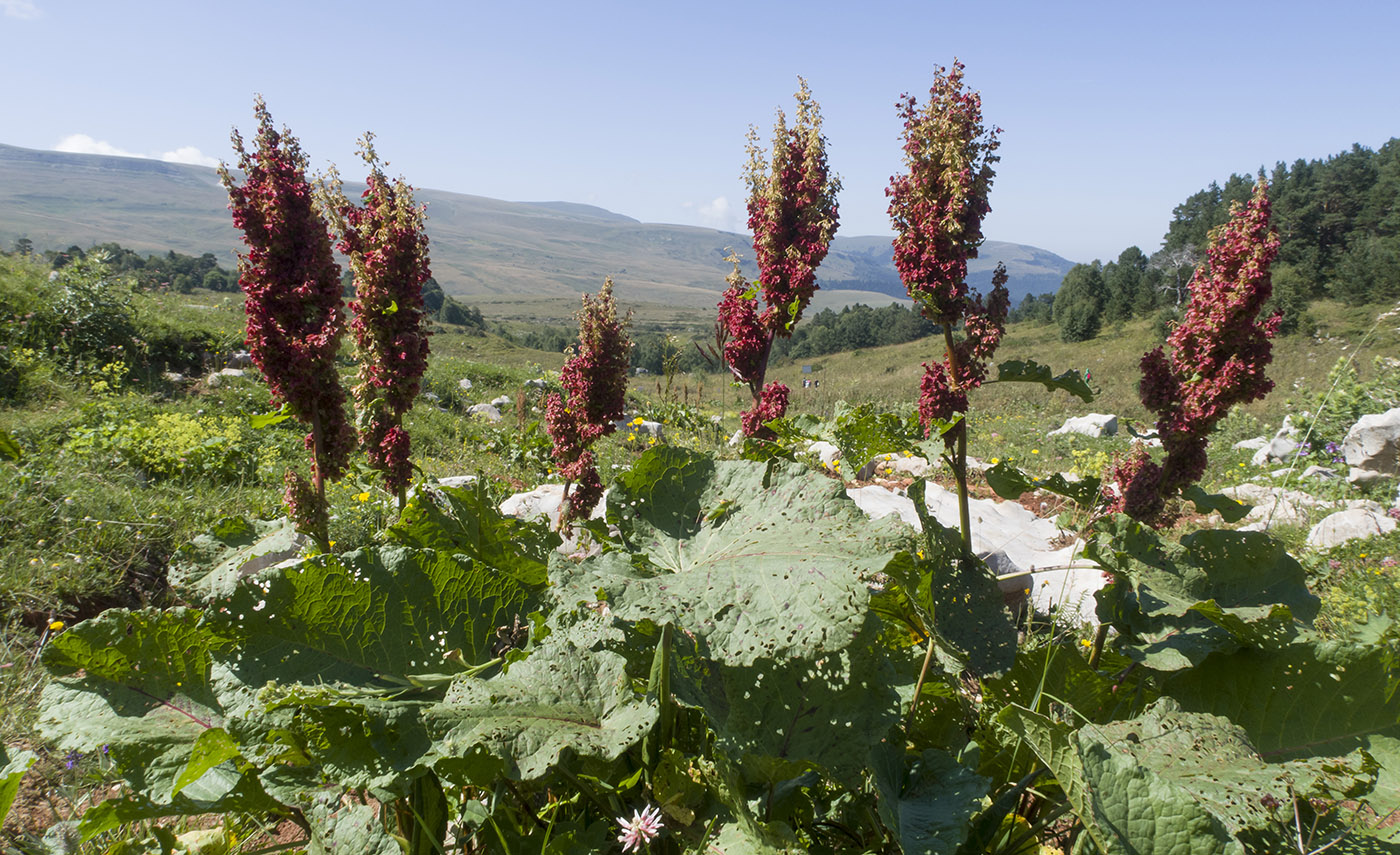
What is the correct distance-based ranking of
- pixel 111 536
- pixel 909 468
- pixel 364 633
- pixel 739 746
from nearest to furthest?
pixel 739 746, pixel 364 633, pixel 111 536, pixel 909 468

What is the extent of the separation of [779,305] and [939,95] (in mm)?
1325

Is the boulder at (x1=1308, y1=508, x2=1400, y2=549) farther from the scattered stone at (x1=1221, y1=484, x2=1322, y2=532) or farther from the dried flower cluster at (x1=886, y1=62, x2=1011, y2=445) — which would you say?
the dried flower cluster at (x1=886, y1=62, x2=1011, y2=445)

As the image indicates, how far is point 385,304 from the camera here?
306cm

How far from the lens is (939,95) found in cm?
257

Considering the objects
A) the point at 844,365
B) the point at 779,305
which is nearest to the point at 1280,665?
the point at 779,305

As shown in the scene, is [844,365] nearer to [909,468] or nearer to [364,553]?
[909,468]

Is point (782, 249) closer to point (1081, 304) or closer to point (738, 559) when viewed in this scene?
point (738, 559)

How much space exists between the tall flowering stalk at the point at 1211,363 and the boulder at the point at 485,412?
35.6 ft

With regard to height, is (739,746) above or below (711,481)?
below

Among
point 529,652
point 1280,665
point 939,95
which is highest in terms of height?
point 939,95

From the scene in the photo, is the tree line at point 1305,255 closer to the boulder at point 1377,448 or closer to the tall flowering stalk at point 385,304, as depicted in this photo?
the boulder at point 1377,448

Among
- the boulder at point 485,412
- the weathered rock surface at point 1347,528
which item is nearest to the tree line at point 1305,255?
the weathered rock surface at point 1347,528

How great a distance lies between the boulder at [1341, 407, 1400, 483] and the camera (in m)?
7.84

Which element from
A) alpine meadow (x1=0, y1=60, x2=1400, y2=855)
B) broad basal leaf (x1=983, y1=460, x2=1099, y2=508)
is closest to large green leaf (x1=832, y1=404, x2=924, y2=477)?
alpine meadow (x1=0, y1=60, x2=1400, y2=855)
